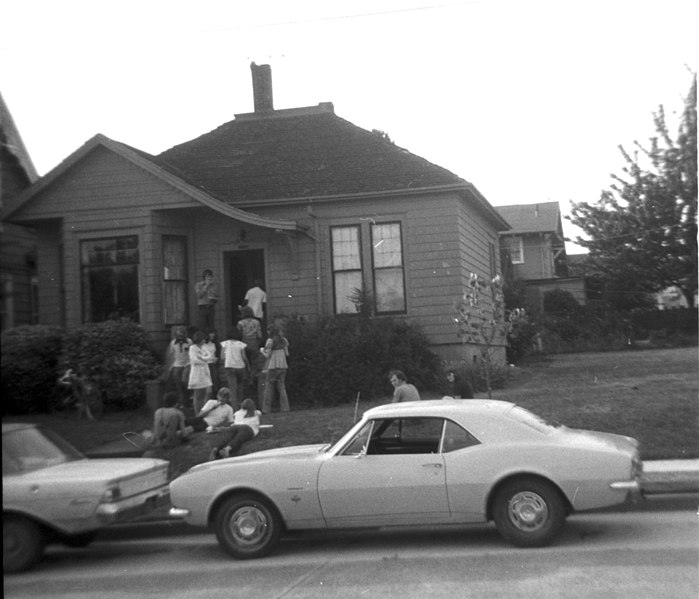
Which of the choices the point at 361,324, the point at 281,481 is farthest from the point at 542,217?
the point at 281,481

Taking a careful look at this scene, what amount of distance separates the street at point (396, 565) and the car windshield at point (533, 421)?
0.72 meters

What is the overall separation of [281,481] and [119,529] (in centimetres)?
156

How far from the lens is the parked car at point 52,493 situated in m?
3.63

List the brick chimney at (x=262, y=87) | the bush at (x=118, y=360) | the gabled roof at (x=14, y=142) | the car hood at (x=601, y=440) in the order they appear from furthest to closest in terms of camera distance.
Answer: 1. the car hood at (x=601, y=440)
2. the brick chimney at (x=262, y=87)
3. the bush at (x=118, y=360)
4. the gabled roof at (x=14, y=142)

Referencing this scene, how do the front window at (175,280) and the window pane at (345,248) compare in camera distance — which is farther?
the window pane at (345,248)

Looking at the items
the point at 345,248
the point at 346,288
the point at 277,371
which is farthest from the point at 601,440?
the point at 277,371

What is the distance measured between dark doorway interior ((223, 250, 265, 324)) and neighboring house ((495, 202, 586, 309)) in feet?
5.36

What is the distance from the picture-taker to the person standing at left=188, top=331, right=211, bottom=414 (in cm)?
510

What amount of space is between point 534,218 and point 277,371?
202cm

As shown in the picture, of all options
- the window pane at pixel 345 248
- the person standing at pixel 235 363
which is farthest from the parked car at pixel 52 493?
the window pane at pixel 345 248

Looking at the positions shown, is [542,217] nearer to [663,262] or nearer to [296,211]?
[663,262]

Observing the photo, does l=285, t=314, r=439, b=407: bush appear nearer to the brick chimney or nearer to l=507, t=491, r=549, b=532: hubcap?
l=507, t=491, r=549, b=532: hubcap

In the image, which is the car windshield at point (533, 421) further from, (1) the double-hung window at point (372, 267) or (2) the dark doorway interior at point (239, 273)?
(2) the dark doorway interior at point (239, 273)

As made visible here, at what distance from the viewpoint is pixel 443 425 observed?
5984 millimetres
